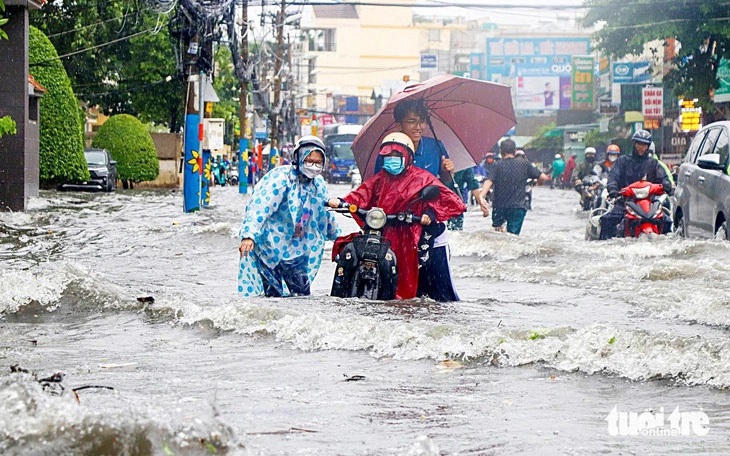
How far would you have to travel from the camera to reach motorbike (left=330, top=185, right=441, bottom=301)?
8.87 metres

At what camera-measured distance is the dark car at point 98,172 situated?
124 ft

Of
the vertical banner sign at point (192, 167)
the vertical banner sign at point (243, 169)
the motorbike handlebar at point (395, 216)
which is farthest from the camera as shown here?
the vertical banner sign at point (243, 169)

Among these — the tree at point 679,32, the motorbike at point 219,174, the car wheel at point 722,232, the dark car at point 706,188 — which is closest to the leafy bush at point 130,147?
the motorbike at point 219,174

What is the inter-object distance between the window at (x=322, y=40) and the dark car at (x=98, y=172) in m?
86.3

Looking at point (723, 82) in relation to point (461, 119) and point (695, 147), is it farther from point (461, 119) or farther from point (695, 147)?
point (461, 119)

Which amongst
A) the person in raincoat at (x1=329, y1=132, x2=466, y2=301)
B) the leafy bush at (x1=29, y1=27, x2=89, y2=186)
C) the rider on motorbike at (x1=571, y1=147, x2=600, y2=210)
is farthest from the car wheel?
the leafy bush at (x1=29, y1=27, x2=89, y2=186)

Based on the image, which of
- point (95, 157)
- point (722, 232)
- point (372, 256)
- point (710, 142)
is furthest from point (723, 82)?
point (372, 256)

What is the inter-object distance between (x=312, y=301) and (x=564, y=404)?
12.0ft

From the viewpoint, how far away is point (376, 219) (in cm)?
883

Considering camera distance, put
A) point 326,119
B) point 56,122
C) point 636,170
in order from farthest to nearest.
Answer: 1. point 326,119
2. point 56,122
3. point 636,170

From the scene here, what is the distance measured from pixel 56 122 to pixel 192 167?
7708 mm

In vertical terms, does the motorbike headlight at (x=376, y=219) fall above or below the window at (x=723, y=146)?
below

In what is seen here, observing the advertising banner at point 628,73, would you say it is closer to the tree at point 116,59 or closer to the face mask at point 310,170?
the tree at point 116,59

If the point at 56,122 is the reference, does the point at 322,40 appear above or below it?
above
